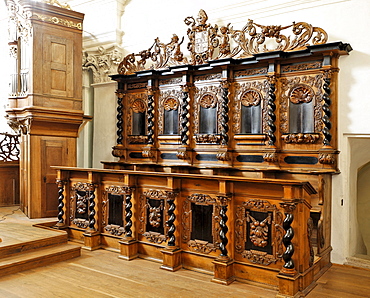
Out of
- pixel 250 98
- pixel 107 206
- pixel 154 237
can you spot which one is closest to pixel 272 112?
pixel 250 98

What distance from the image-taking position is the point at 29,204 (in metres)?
7.15

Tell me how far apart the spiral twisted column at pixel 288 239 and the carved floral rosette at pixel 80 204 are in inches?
128

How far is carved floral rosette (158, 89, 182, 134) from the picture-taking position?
7785mm

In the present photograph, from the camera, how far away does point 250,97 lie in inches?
269

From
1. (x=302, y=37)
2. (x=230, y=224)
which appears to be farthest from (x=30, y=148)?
(x=302, y=37)

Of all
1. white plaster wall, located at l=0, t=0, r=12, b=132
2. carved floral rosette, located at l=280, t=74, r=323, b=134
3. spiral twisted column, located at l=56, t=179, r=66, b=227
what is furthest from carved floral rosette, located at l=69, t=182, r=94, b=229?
white plaster wall, located at l=0, t=0, r=12, b=132

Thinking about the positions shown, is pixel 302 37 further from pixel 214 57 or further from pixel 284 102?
pixel 214 57

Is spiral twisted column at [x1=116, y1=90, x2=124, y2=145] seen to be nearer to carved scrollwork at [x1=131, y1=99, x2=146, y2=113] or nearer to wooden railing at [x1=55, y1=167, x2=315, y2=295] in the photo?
carved scrollwork at [x1=131, y1=99, x2=146, y2=113]

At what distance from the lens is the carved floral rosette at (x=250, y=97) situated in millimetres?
6648

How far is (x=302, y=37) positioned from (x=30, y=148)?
5.27 m

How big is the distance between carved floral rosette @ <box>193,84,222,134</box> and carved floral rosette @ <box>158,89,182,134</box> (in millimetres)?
423

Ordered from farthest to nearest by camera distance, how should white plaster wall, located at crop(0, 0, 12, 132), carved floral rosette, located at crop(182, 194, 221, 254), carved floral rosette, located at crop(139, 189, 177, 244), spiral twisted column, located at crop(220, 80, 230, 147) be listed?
white plaster wall, located at crop(0, 0, 12, 132) → spiral twisted column, located at crop(220, 80, 230, 147) → carved floral rosette, located at crop(139, 189, 177, 244) → carved floral rosette, located at crop(182, 194, 221, 254)

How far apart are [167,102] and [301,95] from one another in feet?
9.31

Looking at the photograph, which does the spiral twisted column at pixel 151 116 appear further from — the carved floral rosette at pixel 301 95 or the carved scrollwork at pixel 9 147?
the carved scrollwork at pixel 9 147
